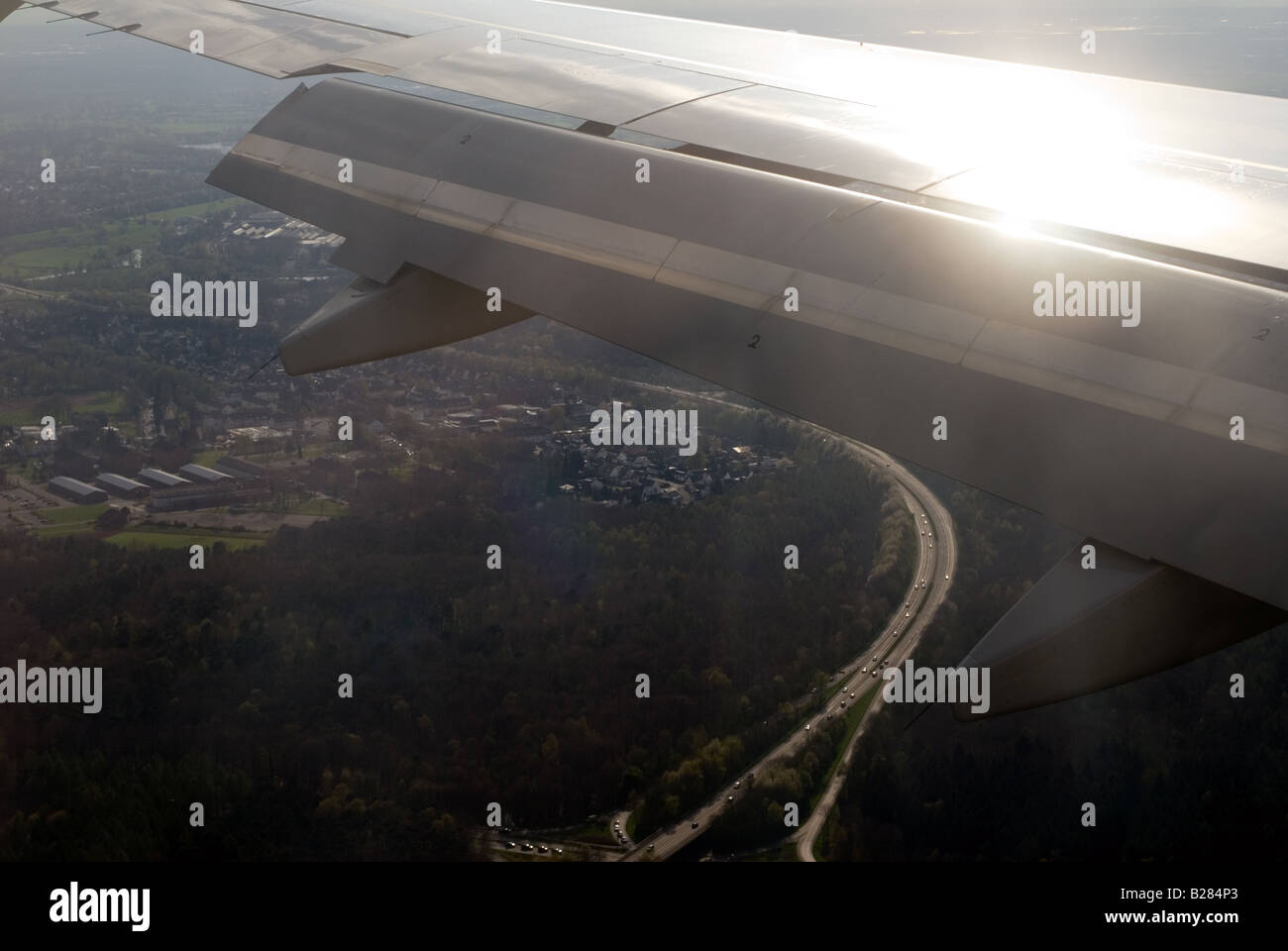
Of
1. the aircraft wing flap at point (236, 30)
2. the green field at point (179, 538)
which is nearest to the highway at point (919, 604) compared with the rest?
the aircraft wing flap at point (236, 30)

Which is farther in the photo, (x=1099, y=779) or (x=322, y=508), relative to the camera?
(x=322, y=508)

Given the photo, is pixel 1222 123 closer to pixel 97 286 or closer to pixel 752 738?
pixel 752 738

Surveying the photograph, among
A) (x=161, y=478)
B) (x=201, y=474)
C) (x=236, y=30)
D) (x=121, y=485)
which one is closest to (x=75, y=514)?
(x=121, y=485)

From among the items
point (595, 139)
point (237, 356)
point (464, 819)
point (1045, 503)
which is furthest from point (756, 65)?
point (237, 356)

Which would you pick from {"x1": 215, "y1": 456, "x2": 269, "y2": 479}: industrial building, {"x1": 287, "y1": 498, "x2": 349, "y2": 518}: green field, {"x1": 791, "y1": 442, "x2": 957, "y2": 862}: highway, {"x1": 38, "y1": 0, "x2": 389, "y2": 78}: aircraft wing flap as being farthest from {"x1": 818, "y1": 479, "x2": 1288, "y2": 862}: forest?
{"x1": 215, "y1": 456, "x2": 269, "y2": 479}: industrial building

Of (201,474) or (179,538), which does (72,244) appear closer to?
(201,474)

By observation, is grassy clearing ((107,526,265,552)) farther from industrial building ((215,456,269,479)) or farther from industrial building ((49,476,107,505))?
industrial building ((215,456,269,479))
